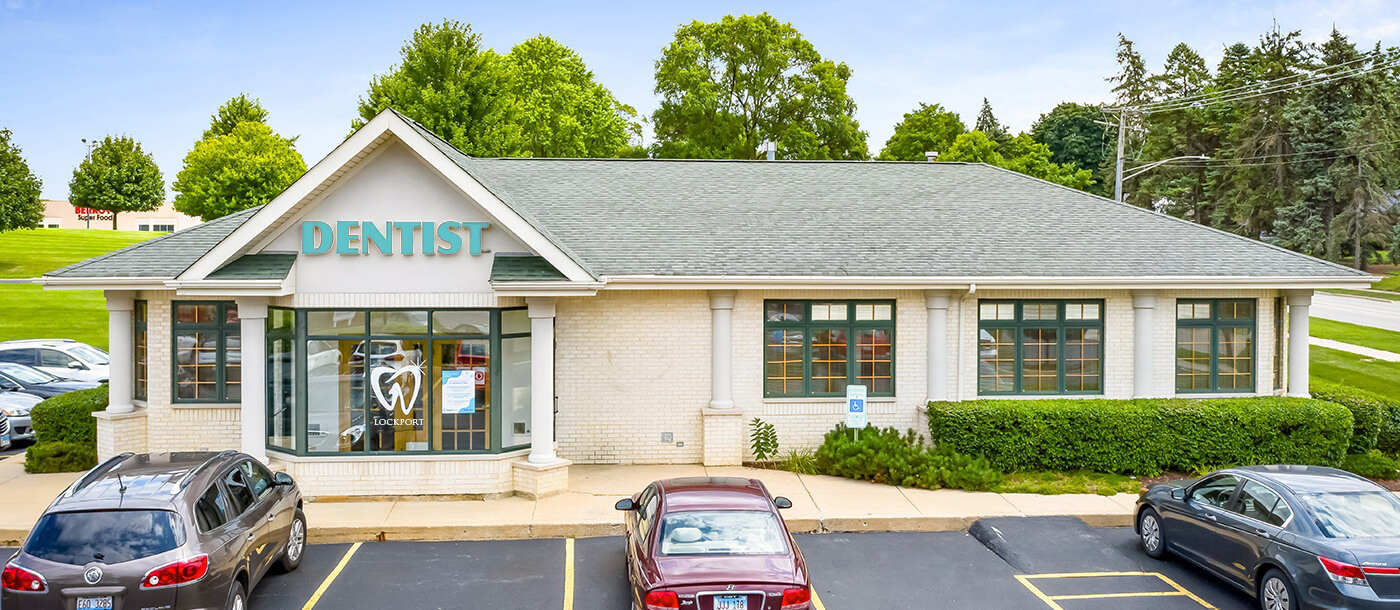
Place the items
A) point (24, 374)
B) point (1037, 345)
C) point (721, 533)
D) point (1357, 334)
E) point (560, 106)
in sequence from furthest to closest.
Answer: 1. point (560, 106)
2. point (1357, 334)
3. point (24, 374)
4. point (1037, 345)
5. point (721, 533)

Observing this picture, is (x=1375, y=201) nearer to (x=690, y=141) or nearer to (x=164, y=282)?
(x=690, y=141)

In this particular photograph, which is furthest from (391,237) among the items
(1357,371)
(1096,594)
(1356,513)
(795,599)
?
(1357,371)

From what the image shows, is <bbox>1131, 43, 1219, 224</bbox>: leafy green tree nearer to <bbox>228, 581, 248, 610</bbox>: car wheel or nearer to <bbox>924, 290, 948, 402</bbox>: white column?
<bbox>924, 290, 948, 402</bbox>: white column

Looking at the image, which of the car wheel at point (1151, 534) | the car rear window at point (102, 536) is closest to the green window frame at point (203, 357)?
the car rear window at point (102, 536)

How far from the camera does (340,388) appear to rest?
533 inches

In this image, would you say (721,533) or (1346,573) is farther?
(721,533)

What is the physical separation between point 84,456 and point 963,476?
49.7ft

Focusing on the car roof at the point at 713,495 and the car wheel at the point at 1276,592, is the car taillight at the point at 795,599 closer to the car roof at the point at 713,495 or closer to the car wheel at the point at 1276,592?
the car roof at the point at 713,495

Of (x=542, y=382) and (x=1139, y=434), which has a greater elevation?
(x=542, y=382)

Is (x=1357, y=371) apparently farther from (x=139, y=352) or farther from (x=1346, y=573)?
(x=139, y=352)

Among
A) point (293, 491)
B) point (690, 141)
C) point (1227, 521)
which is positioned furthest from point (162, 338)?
point (690, 141)

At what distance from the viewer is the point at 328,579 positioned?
1044 centimetres

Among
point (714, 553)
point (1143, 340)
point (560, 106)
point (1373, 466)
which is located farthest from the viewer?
point (560, 106)

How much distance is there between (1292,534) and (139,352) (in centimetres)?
1733
